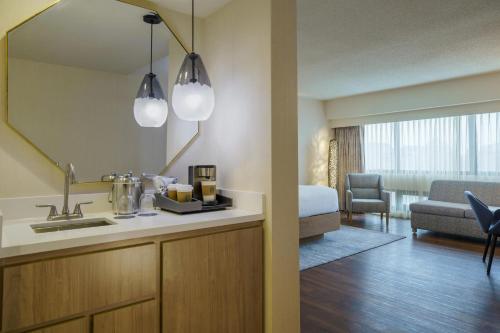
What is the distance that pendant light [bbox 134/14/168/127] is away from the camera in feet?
6.61

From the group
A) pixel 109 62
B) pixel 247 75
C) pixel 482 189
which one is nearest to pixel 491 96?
pixel 482 189

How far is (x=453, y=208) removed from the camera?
473 cm

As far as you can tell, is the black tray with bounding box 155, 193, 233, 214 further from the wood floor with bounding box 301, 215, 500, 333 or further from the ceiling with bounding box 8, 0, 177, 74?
the wood floor with bounding box 301, 215, 500, 333

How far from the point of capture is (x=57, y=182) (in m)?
1.72

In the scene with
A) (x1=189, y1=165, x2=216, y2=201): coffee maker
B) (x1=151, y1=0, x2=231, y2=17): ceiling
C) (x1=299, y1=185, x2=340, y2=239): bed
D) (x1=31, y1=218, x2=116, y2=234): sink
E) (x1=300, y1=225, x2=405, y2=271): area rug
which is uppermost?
(x1=151, y1=0, x2=231, y2=17): ceiling

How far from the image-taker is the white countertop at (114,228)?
1154 millimetres

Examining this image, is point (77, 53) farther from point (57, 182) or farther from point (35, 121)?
point (57, 182)

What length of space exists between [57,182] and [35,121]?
34cm

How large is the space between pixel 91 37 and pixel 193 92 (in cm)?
69

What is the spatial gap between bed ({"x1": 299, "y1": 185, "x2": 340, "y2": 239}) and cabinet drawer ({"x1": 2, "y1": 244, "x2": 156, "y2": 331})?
3.20 m

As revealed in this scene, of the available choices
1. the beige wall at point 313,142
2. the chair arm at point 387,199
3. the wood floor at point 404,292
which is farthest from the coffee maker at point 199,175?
the beige wall at point 313,142

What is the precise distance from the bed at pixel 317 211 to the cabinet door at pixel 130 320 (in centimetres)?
316

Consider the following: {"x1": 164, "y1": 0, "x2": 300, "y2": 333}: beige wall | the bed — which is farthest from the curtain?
{"x1": 164, "y1": 0, "x2": 300, "y2": 333}: beige wall

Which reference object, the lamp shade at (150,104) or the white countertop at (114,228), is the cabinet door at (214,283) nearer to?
the white countertop at (114,228)
